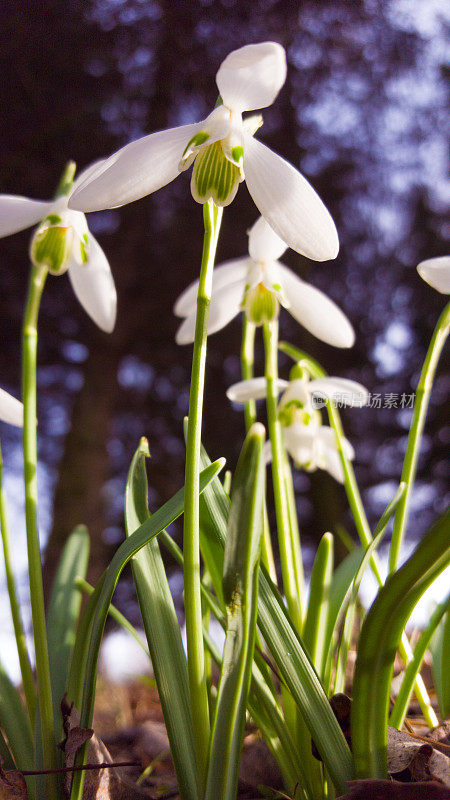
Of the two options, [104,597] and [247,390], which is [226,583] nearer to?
[104,597]

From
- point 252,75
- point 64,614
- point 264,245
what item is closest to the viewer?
point 252,75

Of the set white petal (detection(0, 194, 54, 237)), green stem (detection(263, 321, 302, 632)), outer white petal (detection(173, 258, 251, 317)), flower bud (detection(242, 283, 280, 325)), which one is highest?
outer white petal (detection(173, 258, 251, 317))

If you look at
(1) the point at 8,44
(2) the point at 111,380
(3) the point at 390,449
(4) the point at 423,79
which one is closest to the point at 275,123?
(4) the point at 423,79

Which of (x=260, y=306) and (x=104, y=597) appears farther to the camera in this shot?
(x=260, y=306)

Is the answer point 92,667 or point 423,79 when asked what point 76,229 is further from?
point 423,79

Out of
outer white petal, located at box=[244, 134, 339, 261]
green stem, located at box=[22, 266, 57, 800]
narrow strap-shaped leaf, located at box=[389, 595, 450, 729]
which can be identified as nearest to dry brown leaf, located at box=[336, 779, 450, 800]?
narrow strap-shaped leaf, located at box=[389, 595, 450, 729]

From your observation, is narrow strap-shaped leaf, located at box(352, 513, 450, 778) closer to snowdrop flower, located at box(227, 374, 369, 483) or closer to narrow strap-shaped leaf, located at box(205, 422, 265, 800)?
narrow strap-shaped leaf, located at box(205, 422, 265, 800)

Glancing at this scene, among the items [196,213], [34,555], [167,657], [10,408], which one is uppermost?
[196,213]

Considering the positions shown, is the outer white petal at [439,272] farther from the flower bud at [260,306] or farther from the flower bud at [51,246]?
the flower bud at [51,246]

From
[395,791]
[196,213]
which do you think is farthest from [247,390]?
[196,213]
